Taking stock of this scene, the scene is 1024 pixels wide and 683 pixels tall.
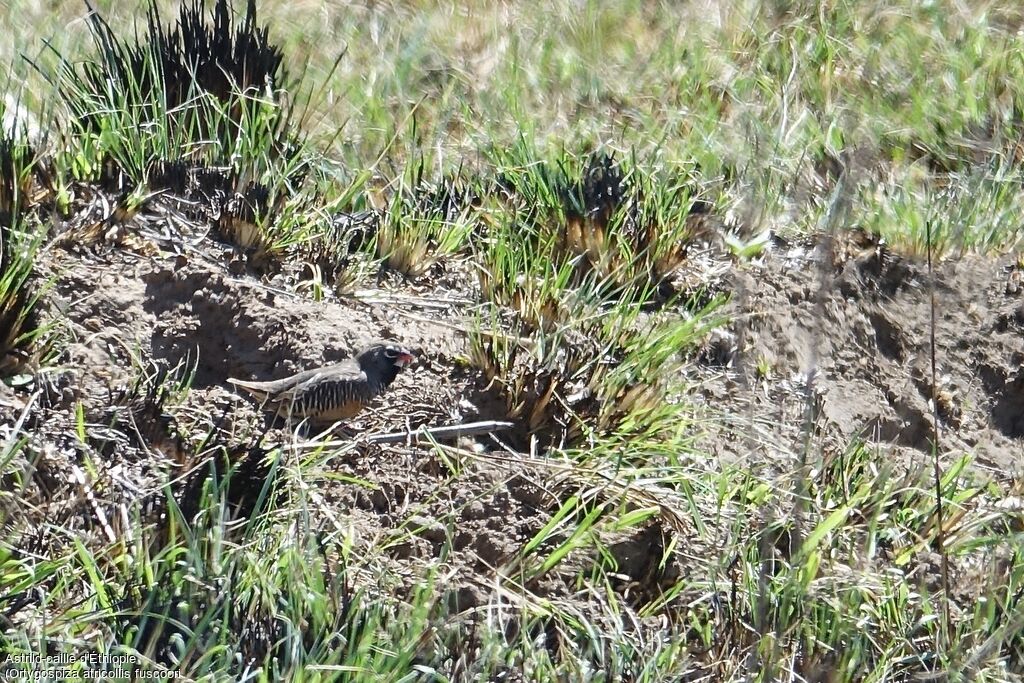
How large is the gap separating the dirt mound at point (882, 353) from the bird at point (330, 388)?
1.15 metres

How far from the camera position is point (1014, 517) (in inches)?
157

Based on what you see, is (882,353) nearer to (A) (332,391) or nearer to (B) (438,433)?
(B) (438,433)

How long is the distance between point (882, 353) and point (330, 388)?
2112 mm

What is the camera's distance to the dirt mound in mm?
4242

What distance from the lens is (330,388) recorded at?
354 centimetres

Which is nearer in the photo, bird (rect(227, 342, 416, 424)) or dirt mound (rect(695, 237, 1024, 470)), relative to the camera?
bird (rect(227, 342, 416, 424))

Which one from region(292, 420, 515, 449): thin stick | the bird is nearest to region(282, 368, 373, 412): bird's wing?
the bird

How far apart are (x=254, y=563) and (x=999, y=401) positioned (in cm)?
290

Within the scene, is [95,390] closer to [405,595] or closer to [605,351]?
[405,595]

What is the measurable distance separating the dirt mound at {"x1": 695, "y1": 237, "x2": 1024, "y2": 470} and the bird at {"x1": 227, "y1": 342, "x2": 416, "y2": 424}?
1152 mm

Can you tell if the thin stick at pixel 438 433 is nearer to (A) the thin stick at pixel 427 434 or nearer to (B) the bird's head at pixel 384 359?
(A) the thin stick at pixel 427 434

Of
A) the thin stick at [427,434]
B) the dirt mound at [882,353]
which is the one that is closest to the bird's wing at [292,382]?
the thin stick at [427,434]

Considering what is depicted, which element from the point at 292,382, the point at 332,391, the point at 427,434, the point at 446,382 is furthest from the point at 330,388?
the point at 446,382

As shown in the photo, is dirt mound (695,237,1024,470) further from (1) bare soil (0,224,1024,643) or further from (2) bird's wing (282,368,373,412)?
(2) bird's wing (282,368,373,412)
